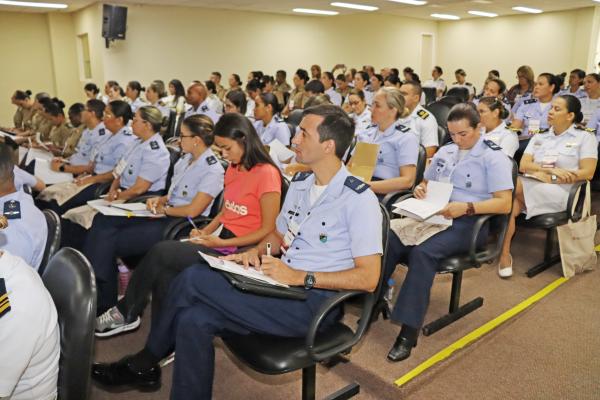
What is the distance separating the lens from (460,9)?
42.1ft

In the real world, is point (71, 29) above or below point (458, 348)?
above

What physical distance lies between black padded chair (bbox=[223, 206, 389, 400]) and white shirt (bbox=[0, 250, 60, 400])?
0.59 meters

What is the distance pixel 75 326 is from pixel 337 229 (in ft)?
2.98

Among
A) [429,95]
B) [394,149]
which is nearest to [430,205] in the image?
[394,149]

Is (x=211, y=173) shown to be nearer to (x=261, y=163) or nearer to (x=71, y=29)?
(x=261, y=163)

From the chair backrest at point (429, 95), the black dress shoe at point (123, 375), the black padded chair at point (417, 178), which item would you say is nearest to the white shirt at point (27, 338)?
the black dress shoe at point (123, 375)

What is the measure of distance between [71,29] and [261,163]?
1131 centimetres

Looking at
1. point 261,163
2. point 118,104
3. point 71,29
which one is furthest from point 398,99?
point 71,29

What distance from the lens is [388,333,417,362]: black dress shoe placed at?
2.26 m

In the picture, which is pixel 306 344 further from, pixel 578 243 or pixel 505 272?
pixel 578 243

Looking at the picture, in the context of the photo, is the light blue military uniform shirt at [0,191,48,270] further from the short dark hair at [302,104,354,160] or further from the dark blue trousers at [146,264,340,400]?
the short dark hair at [302,104,354,160]

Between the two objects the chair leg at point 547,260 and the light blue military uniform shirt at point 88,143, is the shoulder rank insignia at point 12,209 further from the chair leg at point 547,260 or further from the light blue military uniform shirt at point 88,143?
the chair leg at point 547,260

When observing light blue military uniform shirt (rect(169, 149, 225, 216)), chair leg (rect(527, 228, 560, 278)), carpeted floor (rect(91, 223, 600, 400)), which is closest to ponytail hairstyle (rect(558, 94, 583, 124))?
chair leg (rect(527, 228, 560, 278))

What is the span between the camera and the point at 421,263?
2.32 m
